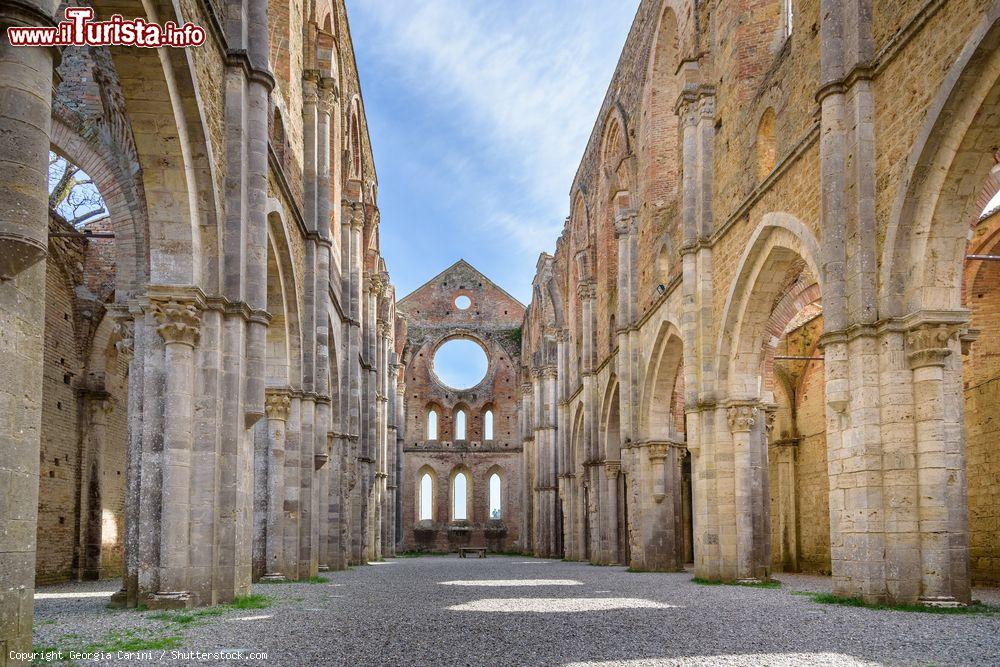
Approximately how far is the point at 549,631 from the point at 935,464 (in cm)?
467

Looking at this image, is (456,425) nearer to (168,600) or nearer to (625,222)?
(625,222)

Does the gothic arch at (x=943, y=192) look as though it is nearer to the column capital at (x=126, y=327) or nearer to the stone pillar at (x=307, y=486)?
the column capital at (x=126, y=327)

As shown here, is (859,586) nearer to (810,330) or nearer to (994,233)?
(994,233)

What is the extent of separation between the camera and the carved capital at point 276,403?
52.2 feet

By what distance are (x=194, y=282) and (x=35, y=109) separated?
5.18 metres

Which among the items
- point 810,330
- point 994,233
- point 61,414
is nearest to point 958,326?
point 994,233

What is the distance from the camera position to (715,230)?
58.3ft

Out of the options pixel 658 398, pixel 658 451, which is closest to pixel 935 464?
pixel 658 451

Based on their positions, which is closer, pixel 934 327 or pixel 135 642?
pixel 135 642

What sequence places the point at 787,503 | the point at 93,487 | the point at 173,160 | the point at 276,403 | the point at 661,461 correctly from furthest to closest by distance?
the point at 787,503 < the point at 661,461 < the point at 93,487 < the point at 276,403 < the point at 173,160

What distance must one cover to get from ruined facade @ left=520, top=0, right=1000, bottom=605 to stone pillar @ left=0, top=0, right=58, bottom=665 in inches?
319

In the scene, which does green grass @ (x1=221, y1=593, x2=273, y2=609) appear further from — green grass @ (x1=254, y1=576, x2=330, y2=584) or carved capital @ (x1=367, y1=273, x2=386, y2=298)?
carved capital @ (x1=367, y1=273, x2=386, y2=298)

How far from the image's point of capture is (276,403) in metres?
15.9

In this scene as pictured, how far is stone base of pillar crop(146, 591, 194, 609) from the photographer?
31.8ft
